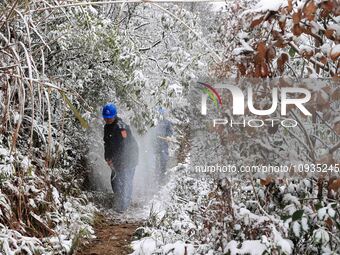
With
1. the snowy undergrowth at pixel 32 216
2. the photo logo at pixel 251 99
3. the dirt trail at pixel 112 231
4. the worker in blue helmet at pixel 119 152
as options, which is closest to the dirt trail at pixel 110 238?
the dirt trail at pixel 112 231

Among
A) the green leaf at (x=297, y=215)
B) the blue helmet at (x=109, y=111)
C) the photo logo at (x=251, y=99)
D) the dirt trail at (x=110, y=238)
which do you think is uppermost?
the blue helmet at (x=109, y=111)

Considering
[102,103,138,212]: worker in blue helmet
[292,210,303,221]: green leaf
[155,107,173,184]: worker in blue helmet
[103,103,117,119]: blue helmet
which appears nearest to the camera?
[292,210,303,221]: green leaf

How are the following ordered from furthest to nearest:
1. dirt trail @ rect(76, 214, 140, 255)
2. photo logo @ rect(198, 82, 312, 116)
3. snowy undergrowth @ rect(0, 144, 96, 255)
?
dirt trail @ rect(76, 214, 140, 255) < snowy undergrowth @ rect(0, 144, 96, 255) < photo logo @ rect(198, 82, 312, 116)

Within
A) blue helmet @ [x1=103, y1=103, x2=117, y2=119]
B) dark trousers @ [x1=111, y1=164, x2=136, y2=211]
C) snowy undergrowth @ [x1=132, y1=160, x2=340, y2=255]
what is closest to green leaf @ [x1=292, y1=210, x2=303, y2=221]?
snowy undergrowth @ [x1=132, y1=160, x2=340, y2=255]

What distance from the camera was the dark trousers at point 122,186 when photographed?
7.65m

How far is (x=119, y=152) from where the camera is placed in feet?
25.0

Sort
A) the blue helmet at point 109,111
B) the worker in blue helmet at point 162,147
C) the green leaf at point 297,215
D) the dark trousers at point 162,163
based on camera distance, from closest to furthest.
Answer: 1. the green leaf at point 297,215
2. the blue helmet at point 109,111
3. the worker in blue helmet at point 162,147
4. the dark trousers at point 162,163

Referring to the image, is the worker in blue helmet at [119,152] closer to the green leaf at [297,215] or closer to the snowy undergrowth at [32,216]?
the snowy undergrowth at [32,216]

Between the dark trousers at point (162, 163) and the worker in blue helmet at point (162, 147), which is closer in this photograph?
the worker in blue helmet at point (162, 147)

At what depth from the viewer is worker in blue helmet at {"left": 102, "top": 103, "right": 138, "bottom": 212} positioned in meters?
7.46

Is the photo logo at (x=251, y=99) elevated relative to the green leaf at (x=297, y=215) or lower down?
elevated

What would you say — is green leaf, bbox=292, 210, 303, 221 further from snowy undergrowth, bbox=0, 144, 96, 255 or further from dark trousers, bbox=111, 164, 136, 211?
dark trousers, bbox=111, 164, 136, 211

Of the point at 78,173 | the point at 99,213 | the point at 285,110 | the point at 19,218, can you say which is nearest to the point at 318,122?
the point at 285,110

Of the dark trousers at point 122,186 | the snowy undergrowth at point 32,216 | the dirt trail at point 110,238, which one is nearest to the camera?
the snowy undergrowth at point 32,216
